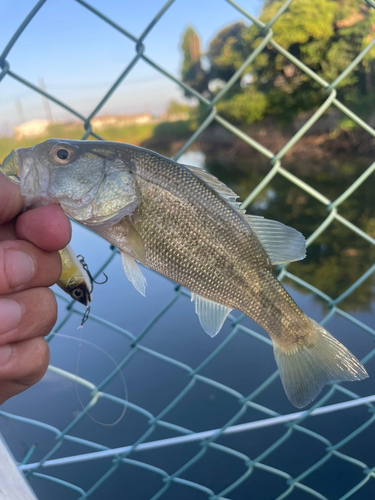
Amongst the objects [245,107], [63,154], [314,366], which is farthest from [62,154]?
Answer: [245,107]

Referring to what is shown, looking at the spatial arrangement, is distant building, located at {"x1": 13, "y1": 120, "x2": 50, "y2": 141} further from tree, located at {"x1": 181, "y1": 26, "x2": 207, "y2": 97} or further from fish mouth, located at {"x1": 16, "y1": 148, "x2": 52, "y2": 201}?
tree, located at {"x1": 181, "y1": 26, "x2": 207, "y2": 97}

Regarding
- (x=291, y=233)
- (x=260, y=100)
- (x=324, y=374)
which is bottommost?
(x=324, y=374)

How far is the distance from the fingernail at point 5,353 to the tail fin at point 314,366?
1.28ft

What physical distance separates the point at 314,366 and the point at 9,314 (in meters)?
0.45

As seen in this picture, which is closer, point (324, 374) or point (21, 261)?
point (21, 261)

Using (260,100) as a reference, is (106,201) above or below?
below

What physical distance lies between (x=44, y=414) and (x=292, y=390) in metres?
1.09

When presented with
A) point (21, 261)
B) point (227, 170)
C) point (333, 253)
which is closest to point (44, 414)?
point (21, 261)

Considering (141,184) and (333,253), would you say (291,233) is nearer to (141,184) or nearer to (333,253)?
(141,184)

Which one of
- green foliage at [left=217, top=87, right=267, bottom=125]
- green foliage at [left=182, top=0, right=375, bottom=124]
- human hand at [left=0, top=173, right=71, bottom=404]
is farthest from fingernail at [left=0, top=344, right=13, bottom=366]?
green foliage at [left=217, top=87, right=267, bottom=125]

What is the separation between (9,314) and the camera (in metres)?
0.43

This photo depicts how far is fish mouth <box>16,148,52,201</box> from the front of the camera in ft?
1.26

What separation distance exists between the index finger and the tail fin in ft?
1.40

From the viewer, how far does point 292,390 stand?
50 cm
